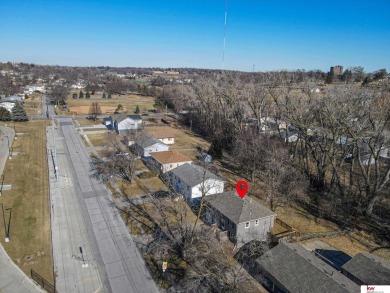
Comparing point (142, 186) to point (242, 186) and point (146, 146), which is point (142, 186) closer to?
point (146, 146)

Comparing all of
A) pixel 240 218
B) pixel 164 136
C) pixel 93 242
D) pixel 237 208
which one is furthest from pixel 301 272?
pixel 164 136

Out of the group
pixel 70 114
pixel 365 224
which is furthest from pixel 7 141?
pixel 365 224

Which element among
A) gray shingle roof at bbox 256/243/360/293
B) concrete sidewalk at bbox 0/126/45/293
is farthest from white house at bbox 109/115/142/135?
gray shingle roof at bbox 256/243/360/293

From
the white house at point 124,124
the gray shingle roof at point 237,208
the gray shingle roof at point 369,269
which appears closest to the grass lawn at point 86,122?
the white house at point 124,124

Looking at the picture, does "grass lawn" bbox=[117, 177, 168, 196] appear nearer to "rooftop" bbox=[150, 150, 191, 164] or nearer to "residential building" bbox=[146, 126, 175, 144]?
"rooftop" bbox=[150, 150, 191, 164]

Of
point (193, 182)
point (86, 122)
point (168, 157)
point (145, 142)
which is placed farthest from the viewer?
point (86, 122)

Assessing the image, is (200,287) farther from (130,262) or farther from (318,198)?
(318,198)
